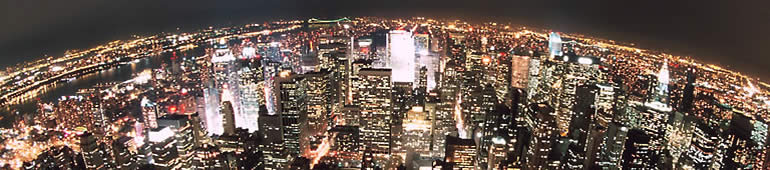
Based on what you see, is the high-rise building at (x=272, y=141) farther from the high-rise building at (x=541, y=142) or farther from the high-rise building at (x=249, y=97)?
the high-rise building at (x=541, y=142)

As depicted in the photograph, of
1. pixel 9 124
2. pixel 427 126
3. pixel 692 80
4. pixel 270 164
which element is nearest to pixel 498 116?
pixel 427 126

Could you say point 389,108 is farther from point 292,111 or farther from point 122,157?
point 122,157

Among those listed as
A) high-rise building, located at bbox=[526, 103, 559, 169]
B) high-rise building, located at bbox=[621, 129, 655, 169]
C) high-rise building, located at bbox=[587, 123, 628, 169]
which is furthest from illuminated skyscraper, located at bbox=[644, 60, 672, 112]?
high-rise building, located at bbox=[526, 103, 559, 169]

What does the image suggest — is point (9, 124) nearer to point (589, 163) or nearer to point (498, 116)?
point (498, 116)

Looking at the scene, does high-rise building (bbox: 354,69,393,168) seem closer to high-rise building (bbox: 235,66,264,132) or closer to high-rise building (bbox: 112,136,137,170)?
high-rise building (bbox: 235,66,264,132)

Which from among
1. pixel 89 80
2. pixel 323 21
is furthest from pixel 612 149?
pixel 89 80

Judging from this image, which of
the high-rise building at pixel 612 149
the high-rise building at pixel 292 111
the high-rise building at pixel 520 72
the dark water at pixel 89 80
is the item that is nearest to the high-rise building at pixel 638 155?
the high-rise building at pixel 612 149
